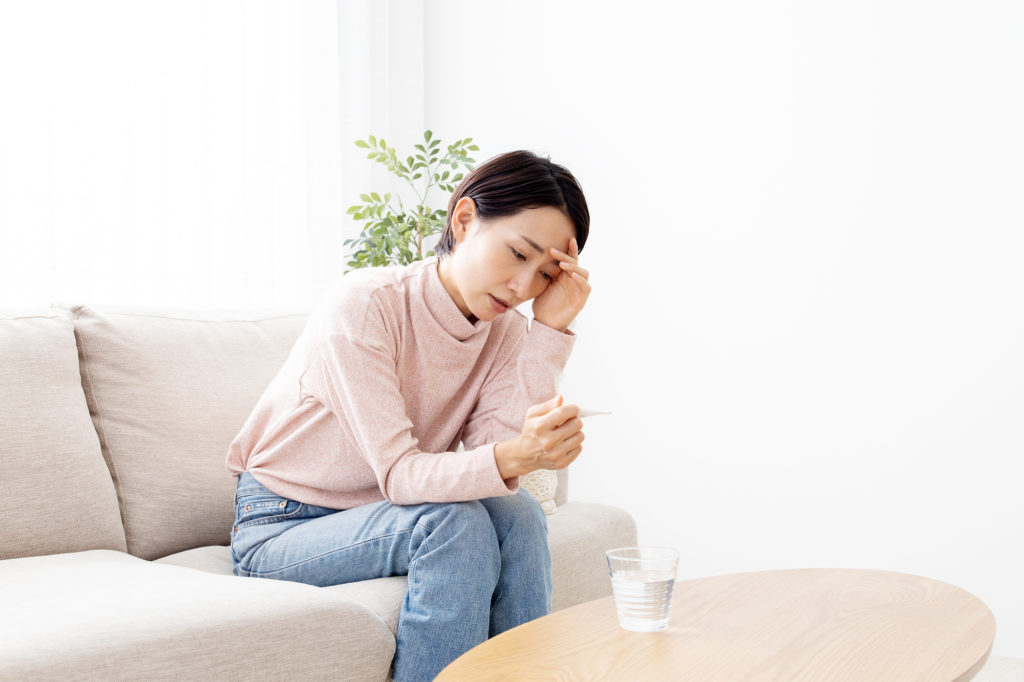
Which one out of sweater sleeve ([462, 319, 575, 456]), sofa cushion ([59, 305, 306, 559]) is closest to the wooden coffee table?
sweater sleeve ([462, 319, 575, 456])

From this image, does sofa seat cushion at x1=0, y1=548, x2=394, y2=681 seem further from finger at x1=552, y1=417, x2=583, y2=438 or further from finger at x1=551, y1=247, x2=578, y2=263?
finger at x1=551, y1=247, x2=578, y2=263

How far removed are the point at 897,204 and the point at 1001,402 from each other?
1.89ft

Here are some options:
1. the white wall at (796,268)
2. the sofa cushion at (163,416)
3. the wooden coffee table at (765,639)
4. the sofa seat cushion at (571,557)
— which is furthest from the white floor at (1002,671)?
the sofa cushion at (163,416)

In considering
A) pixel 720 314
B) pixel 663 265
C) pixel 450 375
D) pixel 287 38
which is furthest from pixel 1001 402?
pixel 287 38

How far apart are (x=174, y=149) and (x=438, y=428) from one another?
149 centimetres

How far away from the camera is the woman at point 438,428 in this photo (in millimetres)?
1329

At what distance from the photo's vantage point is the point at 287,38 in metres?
3.00

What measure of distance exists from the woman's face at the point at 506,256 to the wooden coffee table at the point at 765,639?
51 centimetres

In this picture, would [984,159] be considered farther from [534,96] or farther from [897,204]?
[534,96]

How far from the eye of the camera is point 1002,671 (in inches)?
93.1

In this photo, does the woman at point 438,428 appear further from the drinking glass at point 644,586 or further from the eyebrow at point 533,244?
the drinking glass at point 644,586

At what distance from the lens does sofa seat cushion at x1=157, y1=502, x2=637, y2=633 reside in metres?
1.41

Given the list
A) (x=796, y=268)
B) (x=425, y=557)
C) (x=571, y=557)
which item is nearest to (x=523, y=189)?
(x=425, y=557)

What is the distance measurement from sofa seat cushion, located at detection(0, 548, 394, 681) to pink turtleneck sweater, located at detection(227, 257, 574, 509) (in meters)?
0.22
